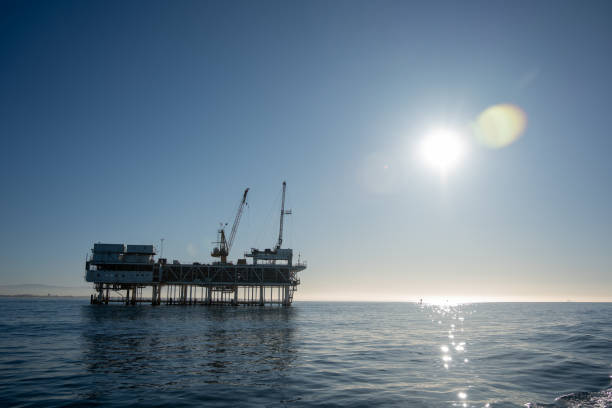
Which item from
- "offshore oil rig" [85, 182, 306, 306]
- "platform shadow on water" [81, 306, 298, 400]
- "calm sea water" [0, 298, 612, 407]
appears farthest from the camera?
"offshore oil rig" [85, 182, 306, 306]

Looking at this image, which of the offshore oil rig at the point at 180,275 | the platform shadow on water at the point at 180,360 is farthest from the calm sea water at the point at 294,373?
the offshore oil rig at the point at 180,275

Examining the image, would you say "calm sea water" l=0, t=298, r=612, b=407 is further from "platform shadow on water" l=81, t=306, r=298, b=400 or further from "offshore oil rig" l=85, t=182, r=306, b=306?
"offshore oil rig" l=85, t=182, r=306, b=306

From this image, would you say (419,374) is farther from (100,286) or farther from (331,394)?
(100,286)

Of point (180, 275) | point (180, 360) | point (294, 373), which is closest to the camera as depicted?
point (294, 373)

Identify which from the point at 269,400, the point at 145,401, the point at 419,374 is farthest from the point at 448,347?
the point at 145,401

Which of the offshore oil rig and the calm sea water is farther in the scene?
the offshore oil rig

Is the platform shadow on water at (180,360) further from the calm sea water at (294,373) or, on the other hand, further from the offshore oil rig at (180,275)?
the offshore oil rig at (180,275)

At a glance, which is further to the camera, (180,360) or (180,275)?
(180,275)

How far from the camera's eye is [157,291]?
392 feet

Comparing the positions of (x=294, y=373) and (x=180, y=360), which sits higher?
(x=294, y=373)

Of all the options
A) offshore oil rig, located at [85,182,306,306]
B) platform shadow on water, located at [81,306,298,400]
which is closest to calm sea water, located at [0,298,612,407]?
platform shadow on water, located at [81,306,298,400]

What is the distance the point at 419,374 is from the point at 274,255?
10025 centimetres

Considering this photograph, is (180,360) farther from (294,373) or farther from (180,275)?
Result: (180,275)

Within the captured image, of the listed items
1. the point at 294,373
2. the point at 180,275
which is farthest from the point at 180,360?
the point at 180,275
